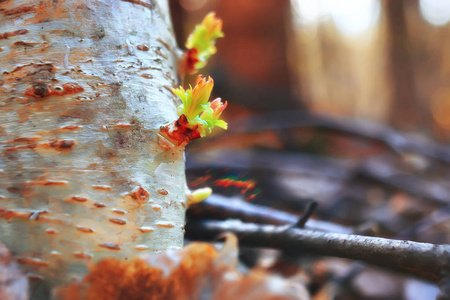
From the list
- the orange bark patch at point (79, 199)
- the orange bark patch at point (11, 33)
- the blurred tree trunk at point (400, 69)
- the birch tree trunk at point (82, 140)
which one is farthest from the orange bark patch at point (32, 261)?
the blurred tree trunk at point (400, 69)

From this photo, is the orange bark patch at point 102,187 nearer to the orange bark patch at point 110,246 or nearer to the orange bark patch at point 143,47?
the orange bark patch at point 110,246

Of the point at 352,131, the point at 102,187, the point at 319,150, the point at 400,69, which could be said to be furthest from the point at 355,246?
the point at 400,69

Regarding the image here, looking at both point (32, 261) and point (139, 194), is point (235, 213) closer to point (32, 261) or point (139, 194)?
point (139, 194)

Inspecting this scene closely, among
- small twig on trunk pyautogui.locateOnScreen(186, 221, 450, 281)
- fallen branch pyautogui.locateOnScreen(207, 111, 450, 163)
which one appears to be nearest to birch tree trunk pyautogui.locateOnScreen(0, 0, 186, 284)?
small twig on trunk pyautogui.locateOnScreen(186, 221, 450, 281)

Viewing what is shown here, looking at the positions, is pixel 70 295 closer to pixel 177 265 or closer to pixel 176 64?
pixel 177 265

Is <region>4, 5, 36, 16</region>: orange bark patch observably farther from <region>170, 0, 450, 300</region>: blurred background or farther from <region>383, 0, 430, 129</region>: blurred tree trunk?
<region>383, 0, 430, 129</region>: blurred tree trunk

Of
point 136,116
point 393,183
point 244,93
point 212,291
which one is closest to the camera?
point 212,291

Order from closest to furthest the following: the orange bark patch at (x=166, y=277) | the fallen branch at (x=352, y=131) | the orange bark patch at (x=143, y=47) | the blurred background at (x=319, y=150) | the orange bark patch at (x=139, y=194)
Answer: the orange bark patch at (x=166, y=277)
the orange bark patch at (x=139, y=194)
the orange bark patch at (x=143, y=47)
the blurred background at (x=319, y=150)
the fallen branch at (x=352, y=131)

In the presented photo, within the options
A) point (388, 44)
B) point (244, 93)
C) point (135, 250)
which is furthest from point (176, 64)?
point (388, 44)
